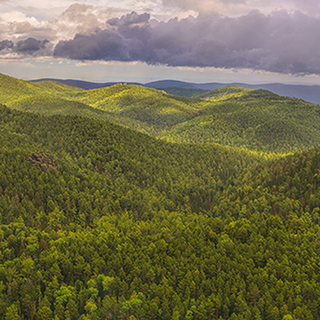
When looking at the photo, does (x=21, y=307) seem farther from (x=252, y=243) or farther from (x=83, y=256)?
(x=252, y=243)

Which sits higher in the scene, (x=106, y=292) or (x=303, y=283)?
(x=303, y=283)

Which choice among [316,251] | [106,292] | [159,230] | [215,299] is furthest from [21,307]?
[316,251]

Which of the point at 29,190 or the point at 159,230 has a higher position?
the point at 29,190

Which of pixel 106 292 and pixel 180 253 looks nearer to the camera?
pixel 106 292

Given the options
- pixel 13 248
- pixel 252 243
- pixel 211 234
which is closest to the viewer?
pixel 13 248

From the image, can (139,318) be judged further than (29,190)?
No

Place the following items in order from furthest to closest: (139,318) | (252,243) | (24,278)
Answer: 1. (252,243)
2. (24,278)
3. (139,318)

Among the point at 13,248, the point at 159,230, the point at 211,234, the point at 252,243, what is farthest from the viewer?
the point at 159,230

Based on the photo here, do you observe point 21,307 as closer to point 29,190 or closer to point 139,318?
point 139,318

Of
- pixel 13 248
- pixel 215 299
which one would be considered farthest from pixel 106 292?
pixel 13 248
